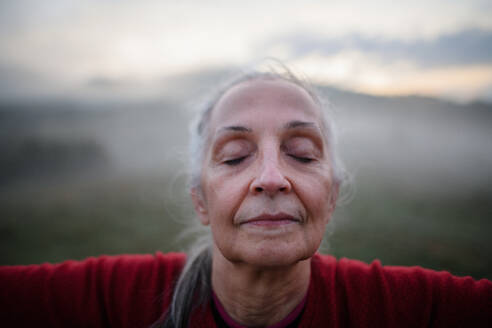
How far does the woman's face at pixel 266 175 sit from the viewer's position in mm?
1137

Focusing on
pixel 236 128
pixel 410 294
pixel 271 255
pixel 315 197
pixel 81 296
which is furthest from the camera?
pixel 81 296

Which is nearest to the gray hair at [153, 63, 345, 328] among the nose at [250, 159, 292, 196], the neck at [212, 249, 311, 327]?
the neck at [212, 249, 311, 327]

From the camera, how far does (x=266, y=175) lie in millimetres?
1152

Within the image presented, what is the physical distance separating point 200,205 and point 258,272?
592 mm

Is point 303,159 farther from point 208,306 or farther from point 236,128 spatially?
point 208,306

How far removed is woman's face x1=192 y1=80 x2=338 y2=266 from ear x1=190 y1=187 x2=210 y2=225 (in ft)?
0.05

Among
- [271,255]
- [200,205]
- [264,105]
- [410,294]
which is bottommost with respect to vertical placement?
[410,294]

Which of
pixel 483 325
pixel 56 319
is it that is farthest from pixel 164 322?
pixel 483 325

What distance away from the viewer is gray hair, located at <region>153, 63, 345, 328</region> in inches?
59.6

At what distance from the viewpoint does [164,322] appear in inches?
59.5

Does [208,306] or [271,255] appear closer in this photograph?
[271,255]

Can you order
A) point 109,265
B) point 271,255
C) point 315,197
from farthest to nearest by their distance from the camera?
point 109,265, point 315,197, point 271,255

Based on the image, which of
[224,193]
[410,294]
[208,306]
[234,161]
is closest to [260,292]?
[208,306]

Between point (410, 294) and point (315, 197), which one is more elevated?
point (315, 197)
